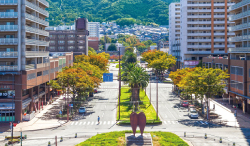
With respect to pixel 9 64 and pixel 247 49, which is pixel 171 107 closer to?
pixel 247 49

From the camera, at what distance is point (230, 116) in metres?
61.6

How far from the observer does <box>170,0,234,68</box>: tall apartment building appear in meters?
128

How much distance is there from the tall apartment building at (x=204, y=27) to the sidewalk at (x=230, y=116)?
56839 millimetres

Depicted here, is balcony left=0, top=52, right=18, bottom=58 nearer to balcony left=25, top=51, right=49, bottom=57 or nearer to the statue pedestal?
balcony left=25, top=51, right=49, bottom=57

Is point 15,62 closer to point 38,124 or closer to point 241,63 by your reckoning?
point 38,124

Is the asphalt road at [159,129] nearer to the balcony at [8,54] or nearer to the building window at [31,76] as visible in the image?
the building window at [31,76]

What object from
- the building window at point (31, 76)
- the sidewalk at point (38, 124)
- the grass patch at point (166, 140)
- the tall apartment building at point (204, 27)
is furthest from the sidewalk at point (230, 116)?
the tall apartment building at point (204, 27)

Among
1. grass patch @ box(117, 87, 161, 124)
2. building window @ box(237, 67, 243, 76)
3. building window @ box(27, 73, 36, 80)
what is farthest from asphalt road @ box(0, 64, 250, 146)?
building window @ box(237, 67, 243, 76)

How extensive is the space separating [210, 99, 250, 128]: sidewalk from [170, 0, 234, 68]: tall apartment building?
5684 cm

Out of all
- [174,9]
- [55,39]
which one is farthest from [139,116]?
[174,9]

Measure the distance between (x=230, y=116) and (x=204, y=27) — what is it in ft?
246

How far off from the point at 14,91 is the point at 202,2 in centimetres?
9846

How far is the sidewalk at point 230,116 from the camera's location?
5425cm

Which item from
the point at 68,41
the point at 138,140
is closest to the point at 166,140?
the point at 138,140
